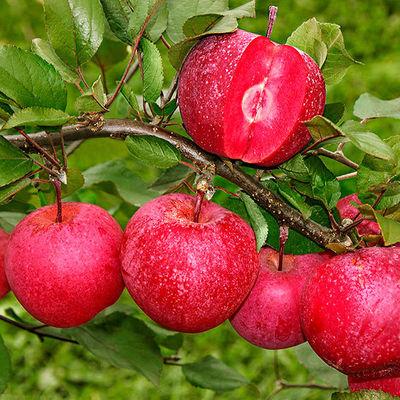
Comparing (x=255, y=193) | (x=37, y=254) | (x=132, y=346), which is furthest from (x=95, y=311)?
(x=132, y=346)

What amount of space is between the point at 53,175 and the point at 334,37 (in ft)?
1.36

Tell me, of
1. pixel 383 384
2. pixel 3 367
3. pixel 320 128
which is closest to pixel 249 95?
pixel 320 128

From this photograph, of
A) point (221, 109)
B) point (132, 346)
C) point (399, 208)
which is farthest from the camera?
point (132, 346)

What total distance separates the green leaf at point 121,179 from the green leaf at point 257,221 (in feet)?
1.43

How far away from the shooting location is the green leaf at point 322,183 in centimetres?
73

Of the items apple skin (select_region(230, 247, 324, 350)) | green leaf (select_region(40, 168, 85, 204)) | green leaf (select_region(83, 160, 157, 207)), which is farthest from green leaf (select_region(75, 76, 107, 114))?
green leaf (select_region(83, 160, 157, 207))

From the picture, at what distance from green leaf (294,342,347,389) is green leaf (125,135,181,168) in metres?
0.71

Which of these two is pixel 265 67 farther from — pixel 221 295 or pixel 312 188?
pixel 221 295

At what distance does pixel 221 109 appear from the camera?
0.65 metres

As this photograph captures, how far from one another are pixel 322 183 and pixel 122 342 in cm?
60

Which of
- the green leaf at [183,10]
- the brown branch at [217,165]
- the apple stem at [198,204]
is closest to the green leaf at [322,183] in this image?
the brown branch at [217,165]

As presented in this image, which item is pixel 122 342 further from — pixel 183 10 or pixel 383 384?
pixel 183 10

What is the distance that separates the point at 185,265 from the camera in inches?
25.7

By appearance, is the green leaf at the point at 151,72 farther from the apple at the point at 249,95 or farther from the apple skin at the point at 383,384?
the apple skin at the point at 383,384
